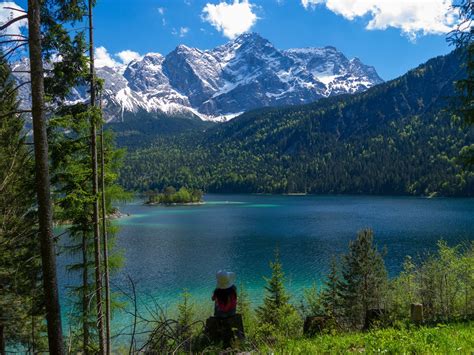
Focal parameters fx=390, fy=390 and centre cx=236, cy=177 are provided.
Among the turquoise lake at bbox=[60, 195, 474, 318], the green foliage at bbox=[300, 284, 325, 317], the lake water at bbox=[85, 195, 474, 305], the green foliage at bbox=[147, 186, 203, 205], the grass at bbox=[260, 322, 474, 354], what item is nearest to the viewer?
the grass at bbox=[260, 322, 474, 354]

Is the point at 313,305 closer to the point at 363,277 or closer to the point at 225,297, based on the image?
the point at 363,277

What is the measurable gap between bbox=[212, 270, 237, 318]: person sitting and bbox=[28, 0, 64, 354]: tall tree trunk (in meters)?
4.31

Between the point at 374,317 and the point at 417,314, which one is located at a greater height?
the point at 417,314

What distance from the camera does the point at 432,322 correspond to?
39.7 feet

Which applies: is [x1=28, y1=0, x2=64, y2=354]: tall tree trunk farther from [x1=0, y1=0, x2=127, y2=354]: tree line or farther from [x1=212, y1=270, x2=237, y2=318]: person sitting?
[x1=212, y1=270, x2=237, y2=318]: person sitting

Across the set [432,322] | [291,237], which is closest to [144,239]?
[291,237]

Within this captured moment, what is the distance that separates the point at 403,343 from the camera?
27.2ft

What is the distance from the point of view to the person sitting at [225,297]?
11.0m

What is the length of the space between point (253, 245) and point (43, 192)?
6507 cm

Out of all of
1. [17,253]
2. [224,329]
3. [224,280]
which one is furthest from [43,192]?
[17,253]

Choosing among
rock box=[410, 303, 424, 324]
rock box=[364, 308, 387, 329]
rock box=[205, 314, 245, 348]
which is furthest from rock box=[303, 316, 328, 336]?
rock box=[205, 314, 245, 348]

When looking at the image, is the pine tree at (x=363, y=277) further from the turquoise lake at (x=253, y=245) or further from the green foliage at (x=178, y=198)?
the green foliage at (x=178, y=198)

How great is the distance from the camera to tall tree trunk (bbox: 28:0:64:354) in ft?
25.8

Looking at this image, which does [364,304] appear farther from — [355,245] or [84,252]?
[84,252]
